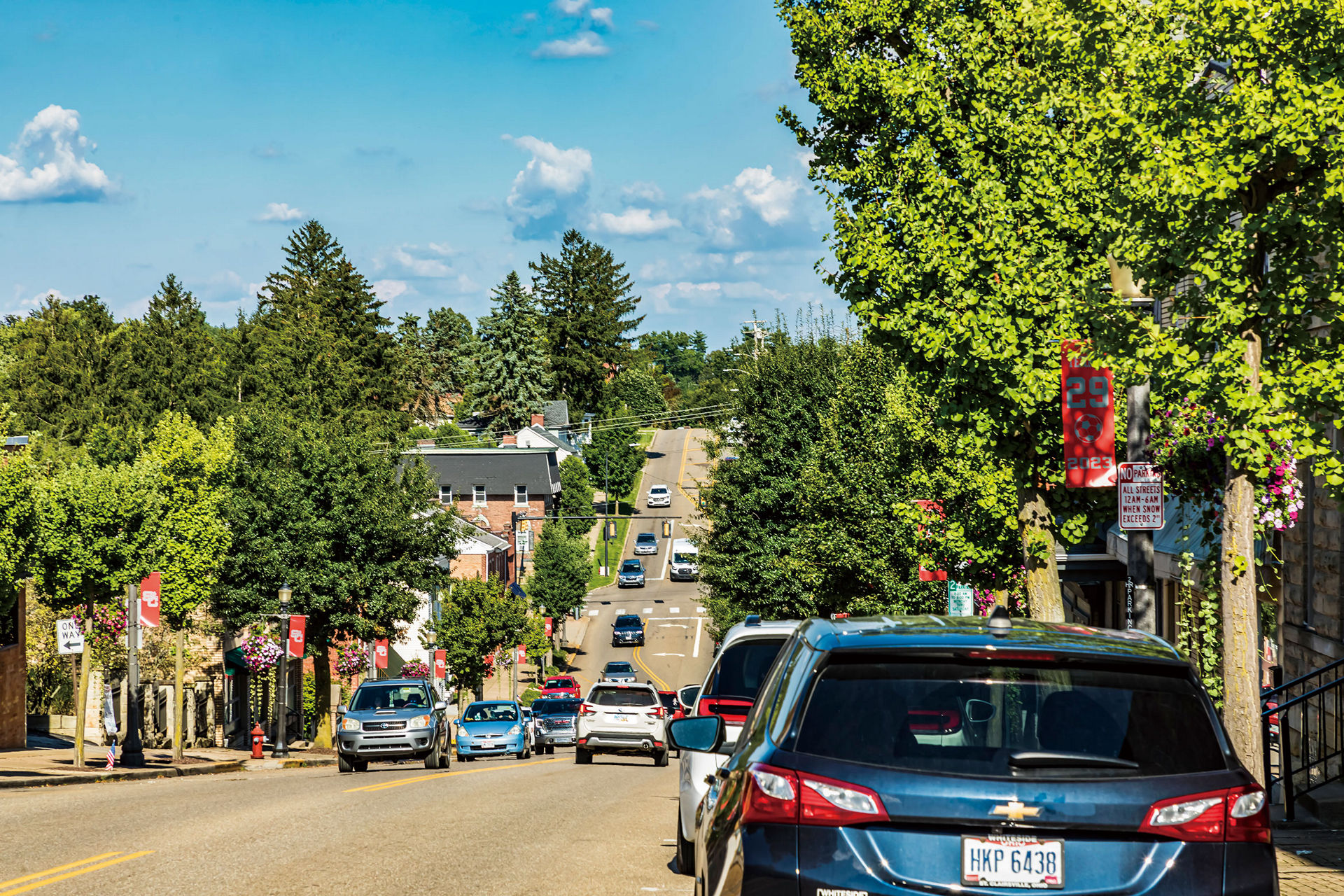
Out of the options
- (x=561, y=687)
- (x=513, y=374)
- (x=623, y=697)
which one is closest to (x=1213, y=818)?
(x=623, y=697)

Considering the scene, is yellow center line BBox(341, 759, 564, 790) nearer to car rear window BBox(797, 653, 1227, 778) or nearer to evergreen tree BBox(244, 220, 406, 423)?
car rear window BBox(797, 653, 1227, 778)

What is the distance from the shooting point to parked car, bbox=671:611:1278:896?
406 centimetres

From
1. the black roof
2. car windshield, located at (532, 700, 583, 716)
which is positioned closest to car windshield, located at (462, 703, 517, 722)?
car windshield, located at (532, 700, 583, 716)

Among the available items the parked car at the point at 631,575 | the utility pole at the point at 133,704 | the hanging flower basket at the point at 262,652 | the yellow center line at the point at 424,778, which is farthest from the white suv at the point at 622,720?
the parked car at the point at 631,575

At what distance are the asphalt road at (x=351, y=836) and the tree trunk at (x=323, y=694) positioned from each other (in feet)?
62.3

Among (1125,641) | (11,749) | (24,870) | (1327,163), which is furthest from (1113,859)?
(11,749)

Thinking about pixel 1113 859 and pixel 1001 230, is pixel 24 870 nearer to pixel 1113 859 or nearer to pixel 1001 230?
pixel 1113 859

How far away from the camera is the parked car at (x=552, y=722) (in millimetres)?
39631

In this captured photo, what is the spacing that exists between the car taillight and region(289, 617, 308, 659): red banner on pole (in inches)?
1300

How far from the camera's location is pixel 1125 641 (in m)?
4.77

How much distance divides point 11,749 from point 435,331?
407 ft

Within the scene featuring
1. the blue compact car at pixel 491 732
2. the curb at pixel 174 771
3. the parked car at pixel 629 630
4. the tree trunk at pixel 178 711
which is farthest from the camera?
the parked car at pixel 629 630

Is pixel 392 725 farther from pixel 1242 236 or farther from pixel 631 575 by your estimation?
pixel 631 575

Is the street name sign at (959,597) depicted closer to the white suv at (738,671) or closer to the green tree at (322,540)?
the white suv at (738,671)
